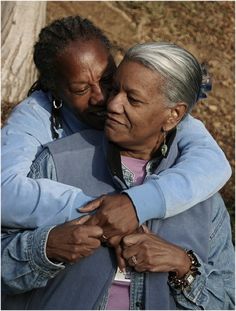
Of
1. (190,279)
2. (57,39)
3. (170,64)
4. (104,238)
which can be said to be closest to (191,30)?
(57,39)

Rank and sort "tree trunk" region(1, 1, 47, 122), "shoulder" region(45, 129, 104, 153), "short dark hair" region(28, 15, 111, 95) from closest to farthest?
"shoulder" region(45, 129, 104, 153), "short dark hair" region(28, 15, 111, 95), "tree trunk" region(1, 1, 47, 122)

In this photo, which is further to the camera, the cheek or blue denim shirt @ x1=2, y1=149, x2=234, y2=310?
the cheek

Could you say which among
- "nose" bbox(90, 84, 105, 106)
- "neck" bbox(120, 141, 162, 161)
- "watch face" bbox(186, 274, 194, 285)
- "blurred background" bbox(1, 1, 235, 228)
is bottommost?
"blurred background" bbox(1, 1, 235, 228)

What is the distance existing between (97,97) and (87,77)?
0.10 metres

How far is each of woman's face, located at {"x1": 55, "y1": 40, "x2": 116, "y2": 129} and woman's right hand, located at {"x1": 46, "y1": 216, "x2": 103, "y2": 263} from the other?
57cm

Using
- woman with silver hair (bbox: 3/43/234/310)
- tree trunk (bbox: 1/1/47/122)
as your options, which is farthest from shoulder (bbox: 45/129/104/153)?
tree trunk (bbox: 1/1/47/122)

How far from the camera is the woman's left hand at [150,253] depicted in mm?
2730

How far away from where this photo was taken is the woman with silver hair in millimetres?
2756

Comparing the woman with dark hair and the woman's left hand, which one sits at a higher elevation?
the woman with dark hair

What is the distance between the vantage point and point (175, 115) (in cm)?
294

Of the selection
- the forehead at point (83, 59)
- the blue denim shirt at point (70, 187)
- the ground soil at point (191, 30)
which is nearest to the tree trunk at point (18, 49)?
the ground soil at point (191, 30)

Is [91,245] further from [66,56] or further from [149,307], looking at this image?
[66,56]

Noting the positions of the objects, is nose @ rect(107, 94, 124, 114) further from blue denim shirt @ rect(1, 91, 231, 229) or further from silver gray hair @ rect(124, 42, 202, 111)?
blue denim shirt @ rect(1, 91, 231, 229)

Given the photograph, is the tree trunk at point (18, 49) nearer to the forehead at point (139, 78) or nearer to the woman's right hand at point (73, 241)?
the forehead at point (139, 78)
